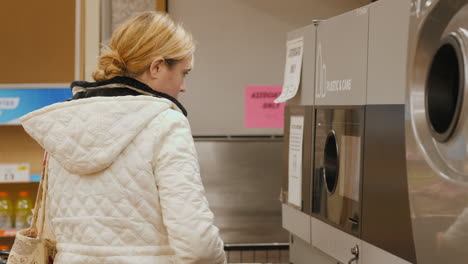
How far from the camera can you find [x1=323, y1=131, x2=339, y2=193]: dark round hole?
2.28 metres

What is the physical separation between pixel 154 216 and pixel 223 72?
8.60 feet

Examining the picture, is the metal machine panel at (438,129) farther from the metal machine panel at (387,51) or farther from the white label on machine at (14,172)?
the white label on machine at (14,172)

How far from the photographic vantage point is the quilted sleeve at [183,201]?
6.07ft

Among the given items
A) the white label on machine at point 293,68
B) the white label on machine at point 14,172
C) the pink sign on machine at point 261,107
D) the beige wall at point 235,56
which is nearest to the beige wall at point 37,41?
the white label on machine at point 14,172

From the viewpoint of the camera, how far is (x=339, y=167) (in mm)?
2217

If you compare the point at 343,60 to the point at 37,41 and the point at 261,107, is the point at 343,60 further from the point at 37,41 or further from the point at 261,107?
the point at 261,107

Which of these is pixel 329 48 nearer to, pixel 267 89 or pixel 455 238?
pixel 455 238

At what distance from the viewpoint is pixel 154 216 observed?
192cm

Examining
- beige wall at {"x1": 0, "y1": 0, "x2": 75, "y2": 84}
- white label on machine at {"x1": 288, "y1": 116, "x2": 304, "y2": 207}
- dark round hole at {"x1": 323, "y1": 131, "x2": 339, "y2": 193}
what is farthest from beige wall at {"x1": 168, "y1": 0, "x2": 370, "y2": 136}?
dark round hole at {"x1": 323, "y1": 131, "x2": 339, "y2": 193}

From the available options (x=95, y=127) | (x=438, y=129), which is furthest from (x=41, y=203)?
(x=438, y=129)

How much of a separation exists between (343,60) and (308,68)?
37 cm

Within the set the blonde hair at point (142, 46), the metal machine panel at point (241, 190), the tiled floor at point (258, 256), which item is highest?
the blonde hair at point (142, 46)

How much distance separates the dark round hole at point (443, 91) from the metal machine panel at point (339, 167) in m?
0.46

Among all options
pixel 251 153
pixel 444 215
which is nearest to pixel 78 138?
pixel 444 215
